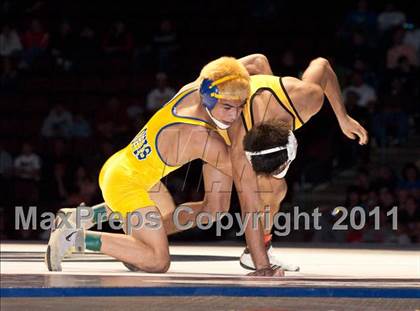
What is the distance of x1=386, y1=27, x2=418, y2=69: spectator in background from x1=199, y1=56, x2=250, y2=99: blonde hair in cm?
628

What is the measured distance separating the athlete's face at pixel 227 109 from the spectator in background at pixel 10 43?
797 centimetres

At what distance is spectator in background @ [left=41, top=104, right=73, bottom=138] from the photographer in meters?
11.4

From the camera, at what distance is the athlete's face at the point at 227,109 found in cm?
498

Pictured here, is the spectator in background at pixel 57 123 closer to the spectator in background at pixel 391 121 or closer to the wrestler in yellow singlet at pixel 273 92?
the spectator in background at pixel 391 121

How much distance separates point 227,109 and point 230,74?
0.16 metres

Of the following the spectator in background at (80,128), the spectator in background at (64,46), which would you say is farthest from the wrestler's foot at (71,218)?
the spectator in background at (64,46)

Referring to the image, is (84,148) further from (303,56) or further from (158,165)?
(158,165)

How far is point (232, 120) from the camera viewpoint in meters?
5.04

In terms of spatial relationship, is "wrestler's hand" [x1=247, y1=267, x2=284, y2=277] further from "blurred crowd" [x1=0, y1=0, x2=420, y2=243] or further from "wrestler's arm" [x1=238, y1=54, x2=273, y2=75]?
"blurred crowd" [x1=0, y1=0, x2=420, y2=243]

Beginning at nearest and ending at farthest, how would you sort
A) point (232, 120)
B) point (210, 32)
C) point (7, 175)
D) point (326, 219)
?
point (232, 120)
point (326, 219)
point (7, 175)
point (210, 32)

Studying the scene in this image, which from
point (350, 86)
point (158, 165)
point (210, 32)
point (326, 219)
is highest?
point (210, 32)

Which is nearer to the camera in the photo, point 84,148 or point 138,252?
point 138,252

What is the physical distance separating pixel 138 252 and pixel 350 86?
5.94 metres

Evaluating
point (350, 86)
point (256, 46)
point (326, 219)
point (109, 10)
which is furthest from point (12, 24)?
point (326, 219)
